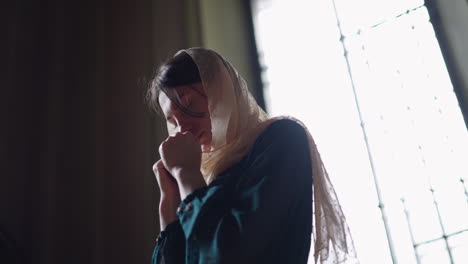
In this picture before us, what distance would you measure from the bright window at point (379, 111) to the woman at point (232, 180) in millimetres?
674

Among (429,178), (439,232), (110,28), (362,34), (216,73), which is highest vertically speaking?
(110,28)

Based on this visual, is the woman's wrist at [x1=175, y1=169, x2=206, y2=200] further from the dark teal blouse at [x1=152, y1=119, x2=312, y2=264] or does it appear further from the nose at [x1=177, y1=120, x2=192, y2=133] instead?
the nose at [x1=177, y1=120, x2=192, y2=133]

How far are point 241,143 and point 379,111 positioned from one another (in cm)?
101

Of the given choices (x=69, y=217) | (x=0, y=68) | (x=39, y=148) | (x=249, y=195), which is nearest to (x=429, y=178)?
(x=249, y=195)

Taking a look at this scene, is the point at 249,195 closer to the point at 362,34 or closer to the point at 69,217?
the point at 69,217

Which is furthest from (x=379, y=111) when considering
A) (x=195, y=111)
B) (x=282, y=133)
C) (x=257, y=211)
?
(x=257, y=211)

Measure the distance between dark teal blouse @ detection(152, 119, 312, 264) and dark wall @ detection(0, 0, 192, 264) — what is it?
0.99 m

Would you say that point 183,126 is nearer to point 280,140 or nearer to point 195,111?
point 195,111

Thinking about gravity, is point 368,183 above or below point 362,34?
below

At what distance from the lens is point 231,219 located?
38.8 inches

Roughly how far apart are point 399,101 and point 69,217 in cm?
117

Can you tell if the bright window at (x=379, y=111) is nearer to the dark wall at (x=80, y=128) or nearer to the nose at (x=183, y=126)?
the dark wall at (x=80, y=128)

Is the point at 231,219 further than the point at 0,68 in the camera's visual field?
No

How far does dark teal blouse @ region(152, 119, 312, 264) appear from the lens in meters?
0.96
